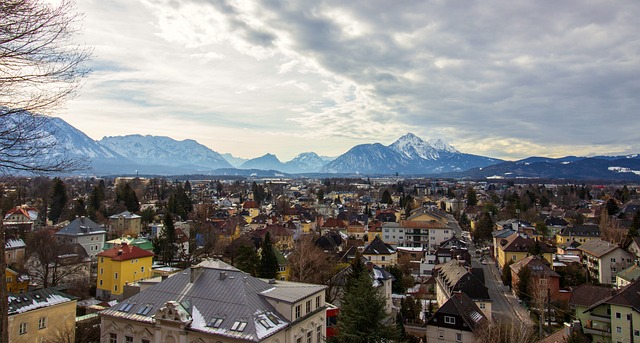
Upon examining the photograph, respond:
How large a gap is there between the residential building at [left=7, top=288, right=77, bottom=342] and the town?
0.06m

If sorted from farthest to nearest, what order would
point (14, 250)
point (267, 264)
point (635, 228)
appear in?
point (635, 228)
point (14, 250)
point (267, 264)

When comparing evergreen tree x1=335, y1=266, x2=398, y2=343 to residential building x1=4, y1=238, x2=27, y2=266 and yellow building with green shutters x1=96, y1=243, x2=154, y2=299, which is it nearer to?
yellow building with green shutters x1=96, y1=243, x2=154, y2=299

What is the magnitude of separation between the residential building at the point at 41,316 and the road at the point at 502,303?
24054 mm

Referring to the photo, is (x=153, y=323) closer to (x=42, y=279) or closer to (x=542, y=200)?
(x=42, y=279)

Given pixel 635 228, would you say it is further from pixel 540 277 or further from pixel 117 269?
pixel 117 269

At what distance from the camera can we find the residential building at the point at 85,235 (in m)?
38.8

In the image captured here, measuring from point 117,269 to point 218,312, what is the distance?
60.0ft

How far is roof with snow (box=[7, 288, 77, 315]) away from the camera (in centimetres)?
1861

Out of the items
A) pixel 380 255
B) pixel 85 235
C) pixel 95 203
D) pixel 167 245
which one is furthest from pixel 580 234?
pixel 95 203

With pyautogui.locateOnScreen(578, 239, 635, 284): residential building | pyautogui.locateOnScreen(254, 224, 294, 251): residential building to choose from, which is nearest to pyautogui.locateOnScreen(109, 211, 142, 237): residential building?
pyautogui.locateOnScreen(254, 224, 294, 251): residential building

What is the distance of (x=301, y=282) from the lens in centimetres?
2488

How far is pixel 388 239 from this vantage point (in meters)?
57.9

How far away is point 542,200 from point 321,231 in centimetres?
6255

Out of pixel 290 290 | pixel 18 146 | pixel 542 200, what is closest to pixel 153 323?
pixel 290 290
